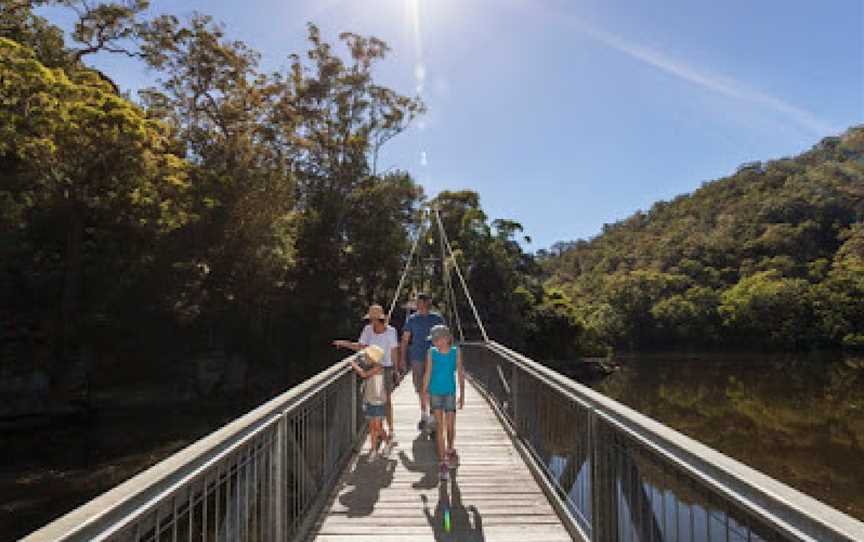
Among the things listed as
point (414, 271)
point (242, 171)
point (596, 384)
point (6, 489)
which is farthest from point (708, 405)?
point (6, 489)

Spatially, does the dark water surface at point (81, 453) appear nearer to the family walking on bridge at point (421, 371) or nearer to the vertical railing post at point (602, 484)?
the family walking on bridge at point (421, 371)

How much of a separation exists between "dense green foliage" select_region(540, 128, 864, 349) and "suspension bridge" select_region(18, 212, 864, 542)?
42.0 metres

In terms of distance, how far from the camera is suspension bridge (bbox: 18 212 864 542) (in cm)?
161

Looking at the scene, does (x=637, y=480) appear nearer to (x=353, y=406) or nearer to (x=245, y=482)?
(x=245, y=482)

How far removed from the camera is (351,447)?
529cm

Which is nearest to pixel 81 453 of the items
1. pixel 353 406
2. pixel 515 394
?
pixel 353 406

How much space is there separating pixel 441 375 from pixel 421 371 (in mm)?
1556

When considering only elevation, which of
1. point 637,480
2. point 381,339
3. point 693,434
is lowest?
point 693,434

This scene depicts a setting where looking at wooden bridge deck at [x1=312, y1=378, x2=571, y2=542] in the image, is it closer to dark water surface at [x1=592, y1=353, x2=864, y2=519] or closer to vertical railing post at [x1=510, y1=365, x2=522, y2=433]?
vertical railing post at [x1=510, y1=365, x2=522, y2=433]

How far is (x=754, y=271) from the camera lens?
208ft

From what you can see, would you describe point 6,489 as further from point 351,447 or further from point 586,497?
point 586,497

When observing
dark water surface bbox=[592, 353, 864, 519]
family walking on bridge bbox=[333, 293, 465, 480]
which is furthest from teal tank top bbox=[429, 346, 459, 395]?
dark water surface bbox=[592, 353, 864, 519]

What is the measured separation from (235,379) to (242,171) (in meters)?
9.49

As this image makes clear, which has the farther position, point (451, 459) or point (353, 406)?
point (353, 406)
